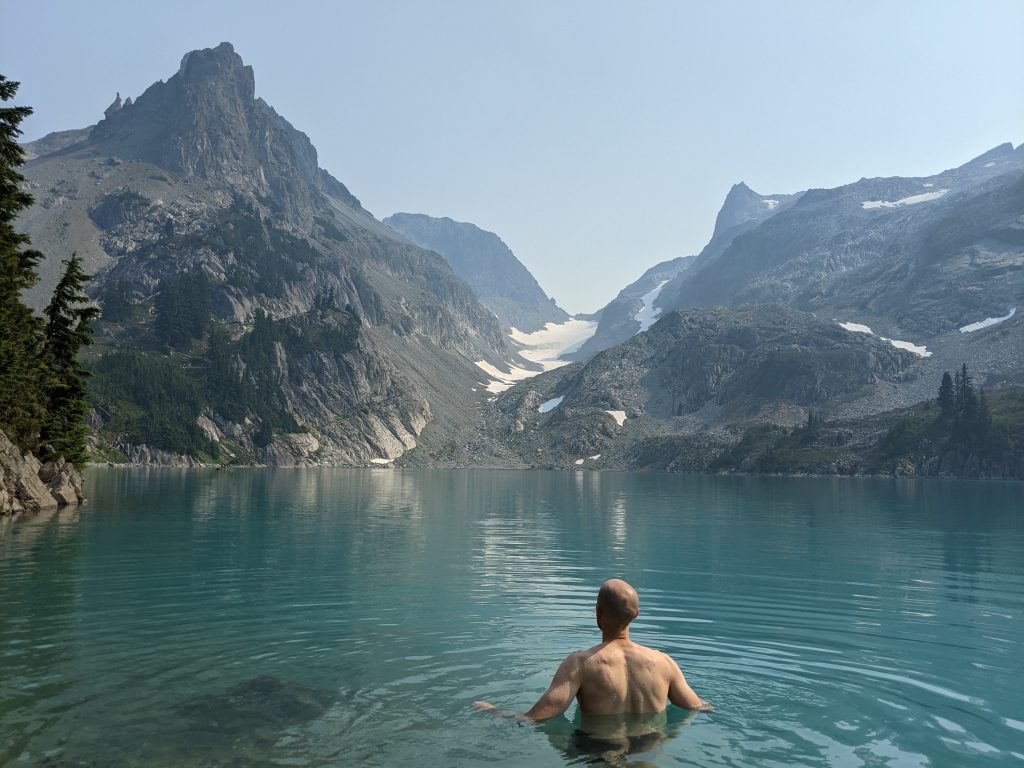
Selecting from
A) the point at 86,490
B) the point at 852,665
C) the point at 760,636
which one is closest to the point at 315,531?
the point at 760,636

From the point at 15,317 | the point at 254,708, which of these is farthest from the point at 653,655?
the point at 15,317

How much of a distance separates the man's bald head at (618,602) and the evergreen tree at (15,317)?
50.4m

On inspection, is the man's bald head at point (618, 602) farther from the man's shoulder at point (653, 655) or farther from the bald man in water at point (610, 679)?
the man's shoulder at point (653, 655)

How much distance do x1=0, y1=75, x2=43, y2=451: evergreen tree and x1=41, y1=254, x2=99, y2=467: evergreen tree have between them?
5.15ft

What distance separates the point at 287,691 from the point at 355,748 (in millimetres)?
4458

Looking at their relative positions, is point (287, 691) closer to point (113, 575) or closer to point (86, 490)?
point (113, 575)

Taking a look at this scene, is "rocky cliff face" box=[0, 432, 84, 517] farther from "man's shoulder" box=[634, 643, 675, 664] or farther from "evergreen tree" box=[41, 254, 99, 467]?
"man's shoulder" box=[634, 643, 675, 664]

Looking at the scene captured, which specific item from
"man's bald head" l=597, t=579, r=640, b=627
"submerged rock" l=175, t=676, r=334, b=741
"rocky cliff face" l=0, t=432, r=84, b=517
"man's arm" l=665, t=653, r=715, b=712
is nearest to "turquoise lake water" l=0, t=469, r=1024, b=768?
"submerged rock" l=175, t=676, r=334, b=741

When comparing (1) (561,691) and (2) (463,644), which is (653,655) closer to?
(1) (561,691)

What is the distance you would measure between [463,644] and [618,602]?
38.8 feet

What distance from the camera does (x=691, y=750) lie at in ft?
41.8

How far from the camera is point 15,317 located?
56.6 meters

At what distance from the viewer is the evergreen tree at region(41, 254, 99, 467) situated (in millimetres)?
64125

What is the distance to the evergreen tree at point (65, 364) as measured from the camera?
6412cm
